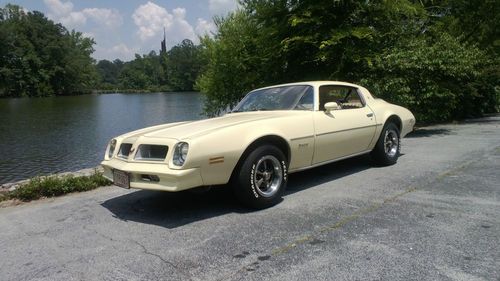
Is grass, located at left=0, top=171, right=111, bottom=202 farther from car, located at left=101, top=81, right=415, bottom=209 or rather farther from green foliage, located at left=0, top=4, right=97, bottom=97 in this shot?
green foliage, located at left=0, top=4, right=97, bottom=97

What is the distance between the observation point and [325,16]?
12.0m

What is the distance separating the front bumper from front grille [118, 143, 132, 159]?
0.99 ft

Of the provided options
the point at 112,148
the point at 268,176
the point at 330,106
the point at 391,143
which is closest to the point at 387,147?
the point at 391,143

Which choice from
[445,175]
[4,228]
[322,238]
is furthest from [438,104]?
[4,228]

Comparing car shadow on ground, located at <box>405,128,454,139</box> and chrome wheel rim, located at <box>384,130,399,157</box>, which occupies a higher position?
chrome wheel rim, located at <box>384,130,399,157</box>

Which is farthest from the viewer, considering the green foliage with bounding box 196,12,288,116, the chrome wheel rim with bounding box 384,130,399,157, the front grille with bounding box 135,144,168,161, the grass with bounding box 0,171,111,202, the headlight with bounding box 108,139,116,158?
the green foliage with bounding box 196,12,288,116

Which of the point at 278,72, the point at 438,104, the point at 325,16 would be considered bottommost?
the point at 438,104

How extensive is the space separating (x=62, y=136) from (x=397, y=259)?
20.3 metres

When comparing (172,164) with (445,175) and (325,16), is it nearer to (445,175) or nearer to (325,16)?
(445,175)

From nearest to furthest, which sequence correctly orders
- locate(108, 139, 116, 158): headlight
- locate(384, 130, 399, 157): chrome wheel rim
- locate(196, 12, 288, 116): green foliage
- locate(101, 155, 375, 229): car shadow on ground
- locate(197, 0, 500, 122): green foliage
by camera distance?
locate(101, 155, 375, 229): car shadow on ground, locate(108, 139, 116, 158): headlight, locate(384, 130, 399, 157): chrome wheel rim, locate(197, 0, 500, 122): green foliage, locate(196, 12, 288, 116): green foliage

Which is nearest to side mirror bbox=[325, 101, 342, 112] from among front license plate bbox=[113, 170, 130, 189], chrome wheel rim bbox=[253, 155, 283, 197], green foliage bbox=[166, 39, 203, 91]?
chrome wheel rim bbox=[253, 155, 283, 197]

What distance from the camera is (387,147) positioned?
23.1 feet

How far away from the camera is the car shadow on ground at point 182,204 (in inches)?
186

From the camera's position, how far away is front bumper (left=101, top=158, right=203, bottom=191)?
4277 mm
